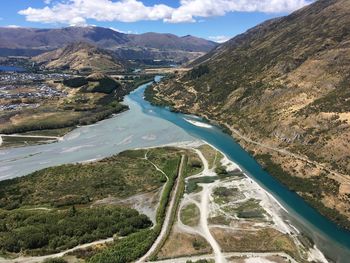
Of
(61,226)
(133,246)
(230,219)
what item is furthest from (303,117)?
(61,226)

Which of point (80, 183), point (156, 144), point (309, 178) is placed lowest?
point (156, 144)

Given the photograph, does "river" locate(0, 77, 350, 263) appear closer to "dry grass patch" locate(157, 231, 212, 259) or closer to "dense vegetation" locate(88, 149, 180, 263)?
"dry grass patch" locate(157, 231, 212, 259)

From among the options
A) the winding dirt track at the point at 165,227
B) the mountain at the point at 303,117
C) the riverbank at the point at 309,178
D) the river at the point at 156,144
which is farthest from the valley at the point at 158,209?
the mountain at the point at 303,117

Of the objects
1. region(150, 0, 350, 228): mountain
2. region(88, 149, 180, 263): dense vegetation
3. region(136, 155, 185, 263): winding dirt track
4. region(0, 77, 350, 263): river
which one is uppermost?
region(150, 0, 350, 228): mountain

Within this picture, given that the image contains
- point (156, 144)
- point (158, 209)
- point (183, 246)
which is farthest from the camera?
point (156, 144)

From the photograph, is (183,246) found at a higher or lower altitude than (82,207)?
higher

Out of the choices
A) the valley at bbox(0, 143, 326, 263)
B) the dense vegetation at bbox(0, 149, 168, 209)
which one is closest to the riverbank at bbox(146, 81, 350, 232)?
the valley at bbox(0, 143, 326, 263)

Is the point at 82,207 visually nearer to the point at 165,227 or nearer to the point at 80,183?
the point at 80,183
